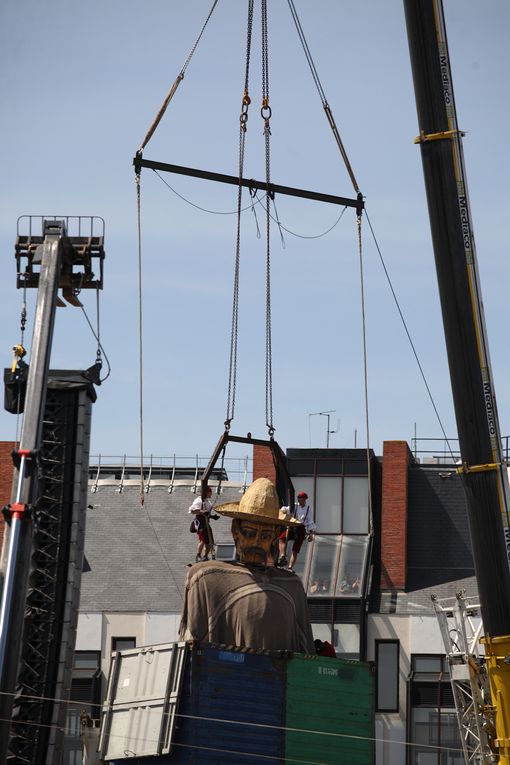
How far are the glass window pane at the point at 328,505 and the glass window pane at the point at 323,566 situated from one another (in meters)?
0.52

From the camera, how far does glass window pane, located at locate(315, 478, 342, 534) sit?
6103 cm

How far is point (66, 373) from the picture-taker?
1276 inches

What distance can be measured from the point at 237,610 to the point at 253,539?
5.05 ft

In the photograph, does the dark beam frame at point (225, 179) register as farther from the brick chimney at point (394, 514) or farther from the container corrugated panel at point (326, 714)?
the brick chimney at point (394, 514)

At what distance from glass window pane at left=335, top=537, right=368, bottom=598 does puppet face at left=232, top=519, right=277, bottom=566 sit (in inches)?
1076

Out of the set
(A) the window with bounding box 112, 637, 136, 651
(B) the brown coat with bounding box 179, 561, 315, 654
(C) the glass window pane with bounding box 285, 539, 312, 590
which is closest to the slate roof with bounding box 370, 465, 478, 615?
(C) the glass window pane with bounding box 285, 539, 312, 590

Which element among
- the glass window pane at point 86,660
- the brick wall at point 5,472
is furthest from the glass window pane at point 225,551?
the brick wall at point 5,472

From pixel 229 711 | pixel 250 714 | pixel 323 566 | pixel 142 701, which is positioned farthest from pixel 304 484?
pixel 229 711

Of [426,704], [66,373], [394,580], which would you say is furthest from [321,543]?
[66,373]

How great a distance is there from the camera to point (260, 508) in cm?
3127

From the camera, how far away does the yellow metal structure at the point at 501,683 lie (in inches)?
1176

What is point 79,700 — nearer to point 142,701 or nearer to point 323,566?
point 323,566

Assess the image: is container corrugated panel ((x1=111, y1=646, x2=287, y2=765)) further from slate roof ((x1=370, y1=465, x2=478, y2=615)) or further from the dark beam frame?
slate roof ((x1=370, y1=465, x2=478, y2=615))

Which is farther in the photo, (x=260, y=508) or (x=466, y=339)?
(x=260, y=508)
